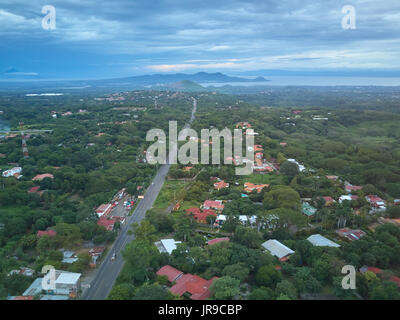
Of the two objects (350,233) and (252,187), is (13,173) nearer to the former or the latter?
(252,187)

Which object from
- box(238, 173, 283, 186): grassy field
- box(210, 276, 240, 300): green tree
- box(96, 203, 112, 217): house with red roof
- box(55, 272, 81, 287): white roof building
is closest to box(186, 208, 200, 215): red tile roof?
box(96, 203, 112, 217): house with red roof

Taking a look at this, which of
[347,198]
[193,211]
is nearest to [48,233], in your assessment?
[193,211]

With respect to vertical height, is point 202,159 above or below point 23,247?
above

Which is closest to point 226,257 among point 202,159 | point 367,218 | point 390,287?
point 390,287

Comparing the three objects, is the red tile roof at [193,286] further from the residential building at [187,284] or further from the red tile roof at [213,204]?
the red tile roof at [213,204]
